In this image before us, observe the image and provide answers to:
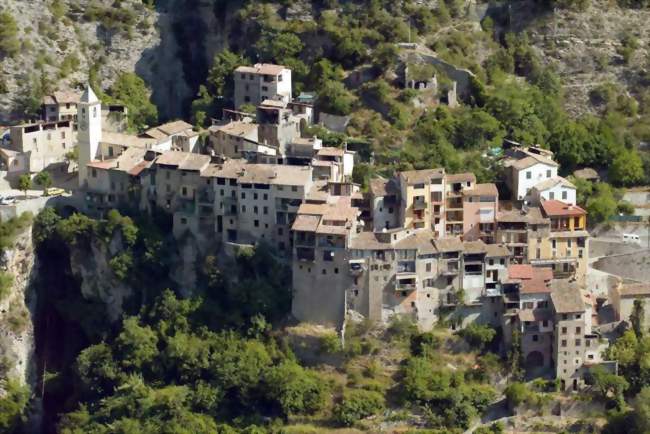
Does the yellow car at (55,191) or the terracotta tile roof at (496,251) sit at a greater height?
the yellow car at (55,191)

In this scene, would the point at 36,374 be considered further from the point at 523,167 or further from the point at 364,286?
the point at 523,167

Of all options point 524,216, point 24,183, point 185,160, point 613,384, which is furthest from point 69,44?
point 613,384

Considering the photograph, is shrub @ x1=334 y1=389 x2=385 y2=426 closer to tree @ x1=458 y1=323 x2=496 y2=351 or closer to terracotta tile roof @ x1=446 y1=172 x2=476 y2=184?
tree @ x1=458 y1=323 x2=496 y2=351

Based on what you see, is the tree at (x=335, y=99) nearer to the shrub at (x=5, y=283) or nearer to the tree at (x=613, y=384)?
the shrub at (x=5, y=283)

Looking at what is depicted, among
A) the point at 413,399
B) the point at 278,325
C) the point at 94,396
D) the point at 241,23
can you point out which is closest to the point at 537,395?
the point at 413,399

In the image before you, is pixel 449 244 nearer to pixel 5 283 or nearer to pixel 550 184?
pixel 550 184

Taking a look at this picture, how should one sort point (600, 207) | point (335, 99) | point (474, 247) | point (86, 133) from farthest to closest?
point (335, 99), point (86, 133), point (600, 207), point (474, 247)

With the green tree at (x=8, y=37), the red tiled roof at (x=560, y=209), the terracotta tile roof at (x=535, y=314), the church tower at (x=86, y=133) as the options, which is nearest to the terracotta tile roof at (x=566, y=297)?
the terracotta tile roof at (x=535, y=314)
